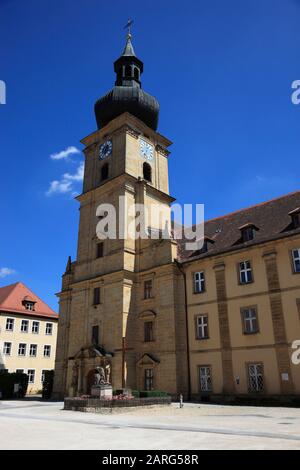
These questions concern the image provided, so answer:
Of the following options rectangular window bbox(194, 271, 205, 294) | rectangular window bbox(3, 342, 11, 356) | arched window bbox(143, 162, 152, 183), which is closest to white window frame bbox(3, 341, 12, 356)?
rectangular window bbox(3, 342, 11, 356)

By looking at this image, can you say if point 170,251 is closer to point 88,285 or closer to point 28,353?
point 88,285

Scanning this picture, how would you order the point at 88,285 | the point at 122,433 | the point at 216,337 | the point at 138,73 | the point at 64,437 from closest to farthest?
the point at 64,437 < the point at 122,433 < the point at 216,337 < the point at 88,285 < the point at 138,73

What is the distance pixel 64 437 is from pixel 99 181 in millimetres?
32208

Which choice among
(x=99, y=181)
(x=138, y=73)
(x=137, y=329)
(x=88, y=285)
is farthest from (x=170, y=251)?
(x=138, y=73)

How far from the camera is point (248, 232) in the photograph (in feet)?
92.2

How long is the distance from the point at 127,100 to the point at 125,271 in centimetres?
1877

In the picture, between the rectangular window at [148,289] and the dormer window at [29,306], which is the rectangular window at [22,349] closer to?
the dormer window at [29,306]

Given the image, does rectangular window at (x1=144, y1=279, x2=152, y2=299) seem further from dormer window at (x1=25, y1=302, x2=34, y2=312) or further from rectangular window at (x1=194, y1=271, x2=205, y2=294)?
dormer window at (x1=25, y1=302, x2=34, y2=312)

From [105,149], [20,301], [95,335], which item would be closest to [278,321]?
[95,335]

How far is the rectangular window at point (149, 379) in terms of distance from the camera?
2955cm

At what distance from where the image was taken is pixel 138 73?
44.6 m

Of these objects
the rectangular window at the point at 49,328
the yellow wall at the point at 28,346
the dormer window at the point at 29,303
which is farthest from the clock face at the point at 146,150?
the rectangular window at the point at 49,328
